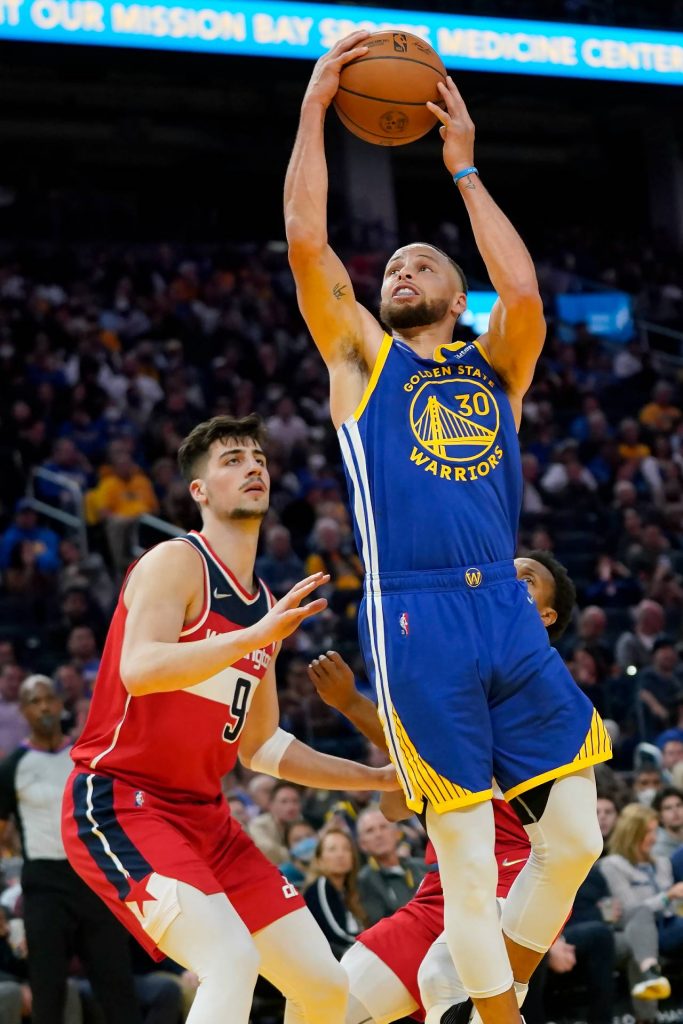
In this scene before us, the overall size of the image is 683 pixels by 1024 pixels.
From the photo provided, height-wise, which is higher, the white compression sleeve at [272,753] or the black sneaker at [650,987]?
the white compression sleeve at [272,753]

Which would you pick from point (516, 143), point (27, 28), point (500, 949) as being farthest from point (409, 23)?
point (500, 949)

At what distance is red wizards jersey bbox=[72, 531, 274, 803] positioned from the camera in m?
4.72

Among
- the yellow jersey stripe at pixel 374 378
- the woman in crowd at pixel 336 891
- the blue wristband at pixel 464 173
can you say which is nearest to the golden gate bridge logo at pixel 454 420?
the yellow jersey stripe at pixel 374 378

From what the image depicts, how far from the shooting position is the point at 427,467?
172 inches

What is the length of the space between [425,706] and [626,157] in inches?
923

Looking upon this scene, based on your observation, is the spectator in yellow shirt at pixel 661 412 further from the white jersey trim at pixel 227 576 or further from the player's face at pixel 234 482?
the white jersey trim at pixel 227 576

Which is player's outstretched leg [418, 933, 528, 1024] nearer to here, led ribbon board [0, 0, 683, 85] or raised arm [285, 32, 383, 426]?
raised arm [285, 32, 383, 426]

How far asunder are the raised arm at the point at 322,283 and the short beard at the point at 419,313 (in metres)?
0.13

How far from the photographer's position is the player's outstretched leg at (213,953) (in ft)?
14.1

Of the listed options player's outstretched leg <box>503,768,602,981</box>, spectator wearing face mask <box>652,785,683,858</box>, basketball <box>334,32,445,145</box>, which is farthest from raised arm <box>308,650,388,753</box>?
spectator wearing face mask <box>652,785,683,858</box>

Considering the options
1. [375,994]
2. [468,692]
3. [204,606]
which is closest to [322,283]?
[204,606]

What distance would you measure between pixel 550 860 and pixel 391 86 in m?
2.44

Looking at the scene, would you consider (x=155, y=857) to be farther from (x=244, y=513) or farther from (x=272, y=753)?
(x=244, y=513)

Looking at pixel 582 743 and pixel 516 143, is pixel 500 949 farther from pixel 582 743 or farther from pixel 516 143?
pixel 516 143
